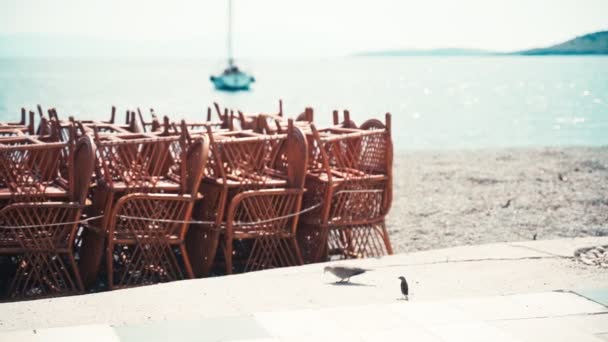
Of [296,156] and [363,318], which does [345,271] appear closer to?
[363,318]

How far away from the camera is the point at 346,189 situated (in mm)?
8062

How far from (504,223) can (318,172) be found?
4.22 meters

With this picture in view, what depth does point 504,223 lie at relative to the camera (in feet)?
38.4

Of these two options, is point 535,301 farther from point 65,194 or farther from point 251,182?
point 65,194

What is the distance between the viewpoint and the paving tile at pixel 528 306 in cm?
557

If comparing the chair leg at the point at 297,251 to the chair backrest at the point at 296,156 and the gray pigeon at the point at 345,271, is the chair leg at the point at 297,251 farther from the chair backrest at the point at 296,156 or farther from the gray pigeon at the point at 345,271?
the gray pigeon at the point at 345,271

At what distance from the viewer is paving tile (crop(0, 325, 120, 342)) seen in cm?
493

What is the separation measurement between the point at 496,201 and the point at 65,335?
9579mm

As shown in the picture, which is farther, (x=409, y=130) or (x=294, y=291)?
(x=409, y=130)

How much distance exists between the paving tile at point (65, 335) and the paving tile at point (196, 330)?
7cm

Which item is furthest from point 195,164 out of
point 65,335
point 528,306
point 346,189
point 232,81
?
point 232,81

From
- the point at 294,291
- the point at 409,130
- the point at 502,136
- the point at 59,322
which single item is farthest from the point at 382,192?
the point at 409,130

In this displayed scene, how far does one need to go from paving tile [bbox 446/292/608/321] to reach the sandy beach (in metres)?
4.14

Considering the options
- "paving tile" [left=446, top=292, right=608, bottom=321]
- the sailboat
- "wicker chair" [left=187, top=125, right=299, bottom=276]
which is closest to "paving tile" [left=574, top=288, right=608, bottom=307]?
"paving tile" [left=446, top=292, right=608, bottom=321]
